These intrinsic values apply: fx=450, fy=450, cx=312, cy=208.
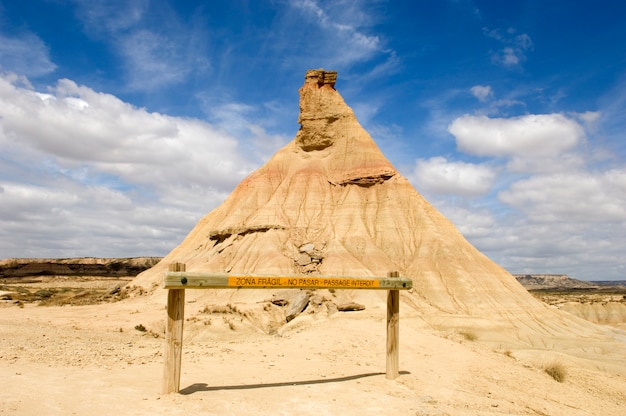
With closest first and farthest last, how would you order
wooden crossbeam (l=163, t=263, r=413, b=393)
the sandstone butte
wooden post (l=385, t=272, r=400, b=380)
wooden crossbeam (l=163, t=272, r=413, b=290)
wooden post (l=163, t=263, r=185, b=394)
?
wooden post (l=163, t=263, r=185, b=394) → wooden crossbeam (l=163, t=263, r=413, b=393) → wooden crossbeam (l=163, t=272, r=413, b=290) → wooden post (l=385, t=272, r=400, b=380) → the sandstone butte

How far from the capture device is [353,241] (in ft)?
134

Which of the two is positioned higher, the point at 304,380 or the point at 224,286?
the point at 224,286

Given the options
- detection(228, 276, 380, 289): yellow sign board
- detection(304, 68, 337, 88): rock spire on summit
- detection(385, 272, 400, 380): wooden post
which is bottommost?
detection(385, 272, 400, 380): wooden post

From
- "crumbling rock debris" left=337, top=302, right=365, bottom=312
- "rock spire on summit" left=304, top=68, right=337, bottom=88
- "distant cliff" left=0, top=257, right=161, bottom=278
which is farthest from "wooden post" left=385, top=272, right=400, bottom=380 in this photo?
"distant cliff" left=0, top=257, right=161, bottom=278

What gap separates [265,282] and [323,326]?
8058mm

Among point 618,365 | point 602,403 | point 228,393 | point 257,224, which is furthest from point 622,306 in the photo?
point 228,393

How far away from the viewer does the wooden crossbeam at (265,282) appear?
8.97 m

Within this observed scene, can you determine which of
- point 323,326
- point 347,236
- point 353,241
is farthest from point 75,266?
point 323,326

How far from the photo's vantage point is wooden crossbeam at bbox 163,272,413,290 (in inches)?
353

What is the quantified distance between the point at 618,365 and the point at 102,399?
28.1 meters

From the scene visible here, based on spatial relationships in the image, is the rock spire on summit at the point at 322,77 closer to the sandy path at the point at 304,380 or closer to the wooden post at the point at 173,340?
the sandy path at the point at 304,380

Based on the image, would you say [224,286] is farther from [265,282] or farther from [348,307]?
[348,307]

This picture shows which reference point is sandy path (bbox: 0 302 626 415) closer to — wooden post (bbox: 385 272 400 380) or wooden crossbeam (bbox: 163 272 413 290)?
wooden post (bbox: 385 272 400 380)

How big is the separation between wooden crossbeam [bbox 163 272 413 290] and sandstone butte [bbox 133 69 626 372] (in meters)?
19.3
